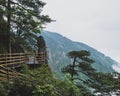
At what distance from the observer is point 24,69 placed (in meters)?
32.5

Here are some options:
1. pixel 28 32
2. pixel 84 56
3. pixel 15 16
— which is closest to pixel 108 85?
pixel 84 56

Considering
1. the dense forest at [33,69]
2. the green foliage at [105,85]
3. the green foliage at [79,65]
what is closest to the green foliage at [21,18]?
the dense forest at [33,69]

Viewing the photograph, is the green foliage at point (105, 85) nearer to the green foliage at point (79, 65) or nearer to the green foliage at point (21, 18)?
the green foliage at point (79, 65)

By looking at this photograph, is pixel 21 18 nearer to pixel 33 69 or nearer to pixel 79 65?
pixel 33 69

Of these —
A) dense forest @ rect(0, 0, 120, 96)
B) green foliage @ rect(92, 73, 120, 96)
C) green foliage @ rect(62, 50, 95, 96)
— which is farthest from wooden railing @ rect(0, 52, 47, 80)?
green foliage @ rect(92, 73, 120, 96)

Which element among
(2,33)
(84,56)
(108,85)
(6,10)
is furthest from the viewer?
(108,85)

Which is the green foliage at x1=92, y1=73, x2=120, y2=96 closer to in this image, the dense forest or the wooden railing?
the dense forest

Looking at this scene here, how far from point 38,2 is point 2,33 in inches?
243

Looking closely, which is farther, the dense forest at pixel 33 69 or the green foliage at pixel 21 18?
the green foliage at pixel 21 18

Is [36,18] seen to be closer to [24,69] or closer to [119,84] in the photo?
[24,69]

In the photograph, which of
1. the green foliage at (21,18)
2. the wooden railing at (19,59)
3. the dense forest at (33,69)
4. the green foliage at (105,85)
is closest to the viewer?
the dense forest at (33,69)

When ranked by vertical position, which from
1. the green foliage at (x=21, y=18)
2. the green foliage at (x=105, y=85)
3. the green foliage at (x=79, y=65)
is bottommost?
the green foliage at (x=105, y=85)

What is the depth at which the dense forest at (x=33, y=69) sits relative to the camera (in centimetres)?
2733

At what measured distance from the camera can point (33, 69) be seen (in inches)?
1383
